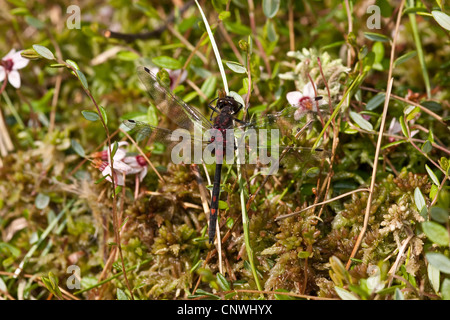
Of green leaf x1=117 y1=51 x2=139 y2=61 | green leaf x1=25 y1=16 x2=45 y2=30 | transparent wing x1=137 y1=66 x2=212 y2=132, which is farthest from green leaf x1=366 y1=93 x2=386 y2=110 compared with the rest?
green leaf x1=25 y1=16 x2=45 y2=30

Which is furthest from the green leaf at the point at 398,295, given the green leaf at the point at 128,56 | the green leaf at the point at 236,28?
the green leaf at the point at 128,56

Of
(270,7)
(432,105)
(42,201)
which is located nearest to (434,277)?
(432,105)

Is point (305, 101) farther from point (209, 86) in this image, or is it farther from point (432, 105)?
point (432, 105)

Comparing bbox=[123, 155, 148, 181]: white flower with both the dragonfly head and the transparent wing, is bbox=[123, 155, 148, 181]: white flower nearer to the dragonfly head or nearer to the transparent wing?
the transparent wing

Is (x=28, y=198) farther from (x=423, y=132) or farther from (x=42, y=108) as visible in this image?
(x=423, y=132)

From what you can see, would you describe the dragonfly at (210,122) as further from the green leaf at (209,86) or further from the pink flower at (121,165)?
the green leaf at (209,86)

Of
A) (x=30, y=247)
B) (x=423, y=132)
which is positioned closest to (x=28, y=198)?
(x=30, y=247)
